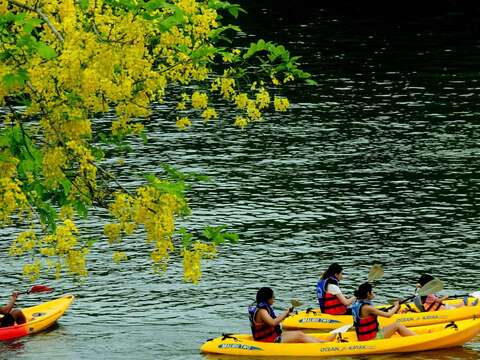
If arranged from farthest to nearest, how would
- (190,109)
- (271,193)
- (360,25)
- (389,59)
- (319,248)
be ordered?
(360,25) < (389,59) < (190,109) < (271,193) < (319,248)

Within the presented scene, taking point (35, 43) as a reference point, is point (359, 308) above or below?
below

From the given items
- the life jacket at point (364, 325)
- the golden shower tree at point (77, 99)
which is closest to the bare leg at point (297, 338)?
the life jacket at point (364, 325)

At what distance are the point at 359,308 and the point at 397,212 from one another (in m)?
15.1

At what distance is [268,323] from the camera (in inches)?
1070

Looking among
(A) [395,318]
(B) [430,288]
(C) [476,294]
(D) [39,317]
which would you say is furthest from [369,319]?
(D) [39,317]

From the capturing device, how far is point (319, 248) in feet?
125

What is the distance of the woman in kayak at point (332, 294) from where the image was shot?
30.0m

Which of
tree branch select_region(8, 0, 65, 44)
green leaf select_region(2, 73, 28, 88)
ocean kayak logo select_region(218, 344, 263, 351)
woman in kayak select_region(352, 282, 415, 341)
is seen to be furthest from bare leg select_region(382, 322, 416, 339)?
green leaf select_region(2, 73, 28, 88)

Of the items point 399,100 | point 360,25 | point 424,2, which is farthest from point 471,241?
point 424,2

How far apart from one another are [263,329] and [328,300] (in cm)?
330

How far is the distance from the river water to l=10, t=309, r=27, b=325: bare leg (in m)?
0.66

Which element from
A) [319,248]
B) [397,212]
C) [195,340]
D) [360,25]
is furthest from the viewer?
[360,25]

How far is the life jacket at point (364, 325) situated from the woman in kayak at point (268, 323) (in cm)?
72

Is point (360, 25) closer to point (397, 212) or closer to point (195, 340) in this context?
point (397, 212)
